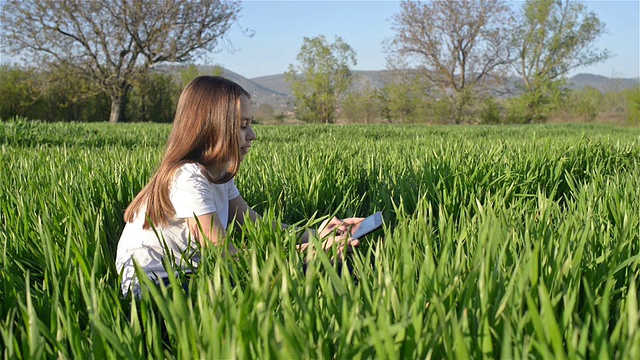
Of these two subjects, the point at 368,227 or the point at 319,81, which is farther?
the point at 319,81

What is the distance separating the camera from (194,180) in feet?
6.21

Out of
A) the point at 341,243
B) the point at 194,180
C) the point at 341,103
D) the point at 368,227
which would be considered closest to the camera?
the point at 341,243

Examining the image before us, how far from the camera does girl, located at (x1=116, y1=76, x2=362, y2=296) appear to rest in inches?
72.2

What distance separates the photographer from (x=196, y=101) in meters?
2.06

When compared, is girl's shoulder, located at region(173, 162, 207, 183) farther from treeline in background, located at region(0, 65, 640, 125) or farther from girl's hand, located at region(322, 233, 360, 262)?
treeline in background, located at region(0, 65, 640, 125)

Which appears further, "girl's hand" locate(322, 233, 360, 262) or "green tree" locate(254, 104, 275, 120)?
"green tree" locate(254, 104, 275, 120)

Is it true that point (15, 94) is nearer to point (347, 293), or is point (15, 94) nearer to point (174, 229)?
point (174, 229)

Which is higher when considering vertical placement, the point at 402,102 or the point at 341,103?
the point at 341,103

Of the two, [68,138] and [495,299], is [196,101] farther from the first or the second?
[68,138]

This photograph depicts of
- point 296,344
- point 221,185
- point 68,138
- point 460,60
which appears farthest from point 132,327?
point 460,60

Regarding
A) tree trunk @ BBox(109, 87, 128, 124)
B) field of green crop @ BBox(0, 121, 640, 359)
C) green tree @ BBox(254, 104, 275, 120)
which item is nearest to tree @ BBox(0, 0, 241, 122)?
tree trunk @ BBox(109, 87, 128, 124)

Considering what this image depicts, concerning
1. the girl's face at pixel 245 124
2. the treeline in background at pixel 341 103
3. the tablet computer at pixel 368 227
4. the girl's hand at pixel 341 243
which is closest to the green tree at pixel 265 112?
the treeline in background at pixel 341 103

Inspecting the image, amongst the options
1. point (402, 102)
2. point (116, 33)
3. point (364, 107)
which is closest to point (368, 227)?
point (116, 33)

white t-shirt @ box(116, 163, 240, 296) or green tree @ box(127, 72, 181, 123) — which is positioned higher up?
green tree @ box(127, 72, 181, 123)
